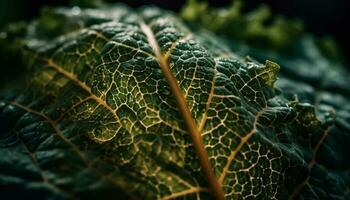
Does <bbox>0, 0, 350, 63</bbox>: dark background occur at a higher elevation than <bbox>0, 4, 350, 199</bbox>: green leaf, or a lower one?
lower

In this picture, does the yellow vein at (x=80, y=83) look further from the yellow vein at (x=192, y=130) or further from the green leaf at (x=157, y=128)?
the yellow vein at (x=192, y=130)

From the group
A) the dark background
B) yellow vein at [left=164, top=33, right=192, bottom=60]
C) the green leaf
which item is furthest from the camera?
the dark background

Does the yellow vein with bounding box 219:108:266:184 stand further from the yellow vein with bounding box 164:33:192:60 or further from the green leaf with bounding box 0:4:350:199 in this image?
the yellow vein with bounding box 164:33:192:60

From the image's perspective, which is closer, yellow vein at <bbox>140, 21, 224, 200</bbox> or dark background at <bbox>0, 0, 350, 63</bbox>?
yellow vein at <bbox>140, 21, 224, 200</bbox>

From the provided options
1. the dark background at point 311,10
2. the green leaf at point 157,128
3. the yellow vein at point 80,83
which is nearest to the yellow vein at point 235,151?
the green leaf at point 157,128

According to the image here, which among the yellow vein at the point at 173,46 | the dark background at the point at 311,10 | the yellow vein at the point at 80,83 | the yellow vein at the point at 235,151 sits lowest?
the dark background at the point at 311,10

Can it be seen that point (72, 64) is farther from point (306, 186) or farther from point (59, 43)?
point (306, 186)

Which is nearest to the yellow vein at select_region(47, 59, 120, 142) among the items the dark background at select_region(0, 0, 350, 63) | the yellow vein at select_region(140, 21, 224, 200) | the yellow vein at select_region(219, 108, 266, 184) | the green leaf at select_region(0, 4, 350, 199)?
the green leaf at select_region(0, 4, 350, 199)
